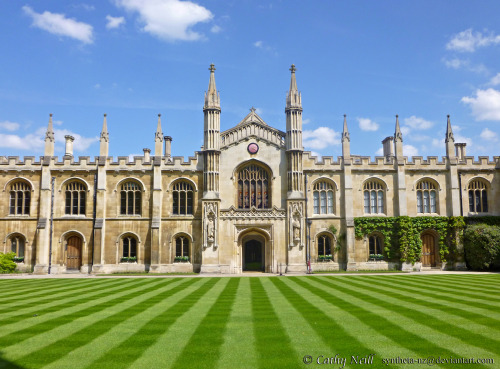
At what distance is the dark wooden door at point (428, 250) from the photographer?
3462 cm

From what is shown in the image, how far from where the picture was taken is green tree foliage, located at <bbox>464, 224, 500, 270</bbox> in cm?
3155

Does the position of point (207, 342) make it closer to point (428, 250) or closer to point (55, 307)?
point (55, 307)

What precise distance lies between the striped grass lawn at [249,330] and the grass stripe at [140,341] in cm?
2

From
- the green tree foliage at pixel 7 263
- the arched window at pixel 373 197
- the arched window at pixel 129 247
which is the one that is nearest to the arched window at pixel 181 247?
the arched window at pixel 129 247

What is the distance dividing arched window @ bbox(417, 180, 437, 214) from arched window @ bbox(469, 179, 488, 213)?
325 centimetres

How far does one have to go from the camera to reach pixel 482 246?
105 ft

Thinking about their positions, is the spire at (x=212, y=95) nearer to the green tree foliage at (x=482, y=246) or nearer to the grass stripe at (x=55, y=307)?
the grass stripe at (x=55, y=307)

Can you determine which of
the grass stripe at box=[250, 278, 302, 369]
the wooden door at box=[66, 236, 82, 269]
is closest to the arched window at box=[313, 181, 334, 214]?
the wooden door at box=[66, 236, 82, 269]

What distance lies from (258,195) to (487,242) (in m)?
18.2

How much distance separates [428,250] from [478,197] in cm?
654

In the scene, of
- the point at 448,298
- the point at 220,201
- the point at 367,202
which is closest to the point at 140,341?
the point at 448,298

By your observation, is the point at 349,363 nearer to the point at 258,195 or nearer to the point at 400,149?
the point at 258,195

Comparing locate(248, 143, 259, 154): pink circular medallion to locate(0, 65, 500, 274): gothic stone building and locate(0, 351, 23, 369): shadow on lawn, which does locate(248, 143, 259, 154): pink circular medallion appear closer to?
locate(0, 65, 500, 274): gothic stone building

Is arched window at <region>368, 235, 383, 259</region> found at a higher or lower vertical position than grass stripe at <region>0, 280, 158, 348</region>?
higher
